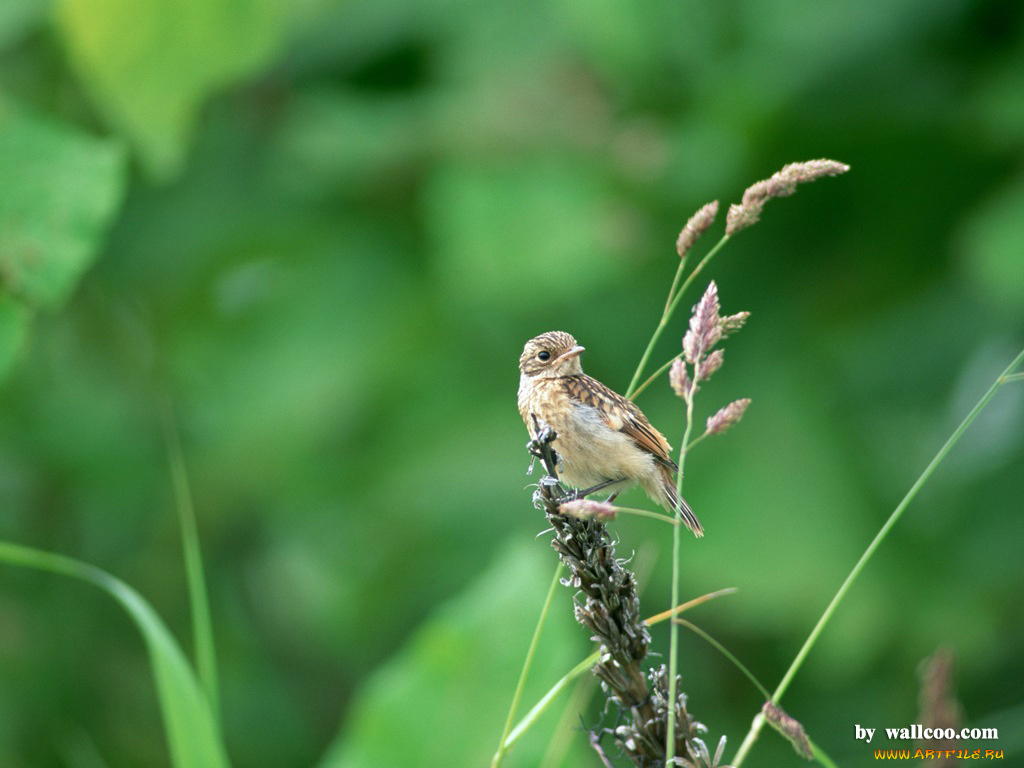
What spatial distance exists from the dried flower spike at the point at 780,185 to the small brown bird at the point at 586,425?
655 mm

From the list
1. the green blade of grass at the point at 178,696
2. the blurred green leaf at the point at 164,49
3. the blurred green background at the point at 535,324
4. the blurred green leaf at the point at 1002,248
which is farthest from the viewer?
the blurred green background at the point at 535,324

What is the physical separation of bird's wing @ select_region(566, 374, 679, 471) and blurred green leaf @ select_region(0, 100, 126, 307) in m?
1.32

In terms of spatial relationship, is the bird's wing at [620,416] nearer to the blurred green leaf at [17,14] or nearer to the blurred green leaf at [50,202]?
the blurred green leaf at [50,202]

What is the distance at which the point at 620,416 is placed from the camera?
2.40 m

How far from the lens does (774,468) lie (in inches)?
226

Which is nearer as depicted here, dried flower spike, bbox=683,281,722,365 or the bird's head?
dried flower spike, bbox=683,281,722,365

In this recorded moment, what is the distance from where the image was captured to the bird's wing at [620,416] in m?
2.39

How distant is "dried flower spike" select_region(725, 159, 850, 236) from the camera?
1.62 metres

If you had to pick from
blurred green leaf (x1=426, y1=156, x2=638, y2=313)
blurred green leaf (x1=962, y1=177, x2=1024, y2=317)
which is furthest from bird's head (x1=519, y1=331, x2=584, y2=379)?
blurred green leaf (x1=962, y1=177, x2=1024, y2=317)

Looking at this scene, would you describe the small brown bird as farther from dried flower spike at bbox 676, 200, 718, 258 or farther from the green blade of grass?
the green blade of grass

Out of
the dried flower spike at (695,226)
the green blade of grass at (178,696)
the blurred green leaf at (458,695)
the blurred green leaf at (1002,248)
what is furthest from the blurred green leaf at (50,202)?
the blurred green leaf at (1002,248)

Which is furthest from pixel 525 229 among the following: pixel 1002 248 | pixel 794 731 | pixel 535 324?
pixel 794 731

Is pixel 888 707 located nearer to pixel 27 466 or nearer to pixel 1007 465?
pixel 1007 465

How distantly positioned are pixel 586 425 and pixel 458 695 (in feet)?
3.58
